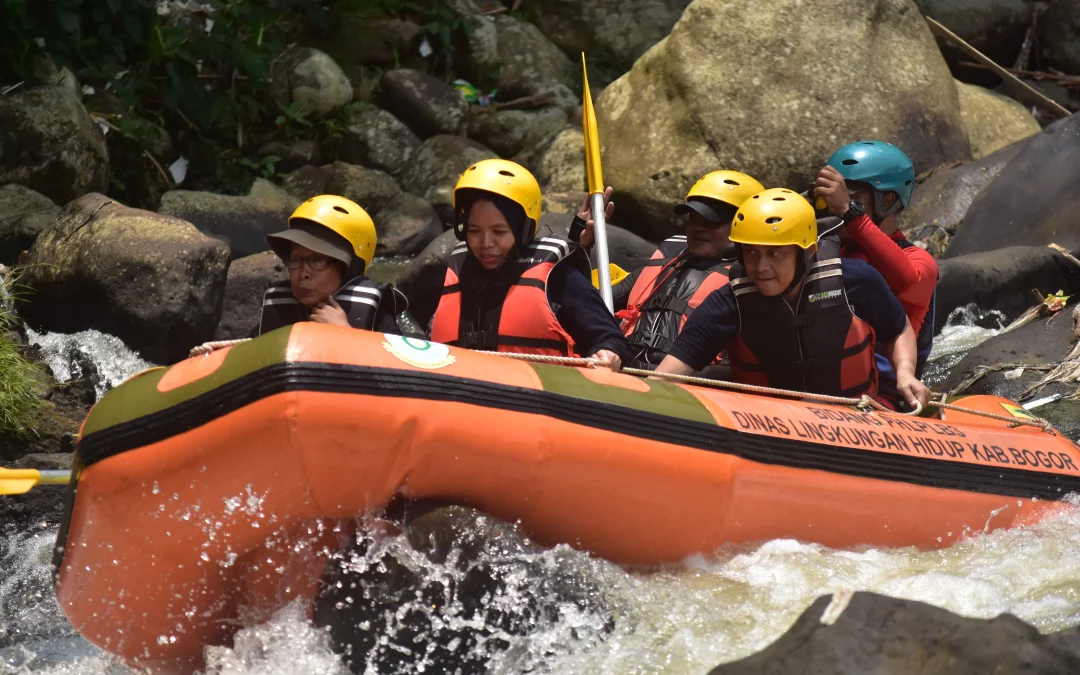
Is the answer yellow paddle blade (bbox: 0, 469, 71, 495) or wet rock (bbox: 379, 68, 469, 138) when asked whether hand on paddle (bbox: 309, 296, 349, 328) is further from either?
wet rock (bbox: 379, 68, 469, 138)

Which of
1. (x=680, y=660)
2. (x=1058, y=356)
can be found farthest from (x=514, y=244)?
(x=1058, y=356)

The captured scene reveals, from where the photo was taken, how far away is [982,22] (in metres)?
11.2

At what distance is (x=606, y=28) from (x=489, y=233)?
8211 millimetres

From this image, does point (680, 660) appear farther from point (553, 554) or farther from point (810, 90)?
point (810, 90)

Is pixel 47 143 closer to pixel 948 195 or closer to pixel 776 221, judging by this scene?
pixel 776 221

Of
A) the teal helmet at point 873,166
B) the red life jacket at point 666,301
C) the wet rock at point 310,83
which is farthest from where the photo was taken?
the wet rock at point 310,83

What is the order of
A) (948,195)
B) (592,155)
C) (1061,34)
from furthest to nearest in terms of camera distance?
(1061,34) → (948,195) → (592,155)

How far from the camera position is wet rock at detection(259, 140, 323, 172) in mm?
9914

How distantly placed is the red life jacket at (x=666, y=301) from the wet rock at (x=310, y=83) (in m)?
5.86

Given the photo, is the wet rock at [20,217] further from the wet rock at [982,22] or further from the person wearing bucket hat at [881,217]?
the wet rock at [982,22]

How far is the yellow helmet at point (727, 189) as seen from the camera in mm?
4723

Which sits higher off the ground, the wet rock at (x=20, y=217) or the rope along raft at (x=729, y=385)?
the rope along raft at (x=729, y=385)

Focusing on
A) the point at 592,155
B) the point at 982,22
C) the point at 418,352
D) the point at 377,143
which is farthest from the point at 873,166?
the point at 982,22

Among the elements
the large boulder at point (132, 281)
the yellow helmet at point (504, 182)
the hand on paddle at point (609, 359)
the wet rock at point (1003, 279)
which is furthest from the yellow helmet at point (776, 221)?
the large boulder at point (132, 281)
